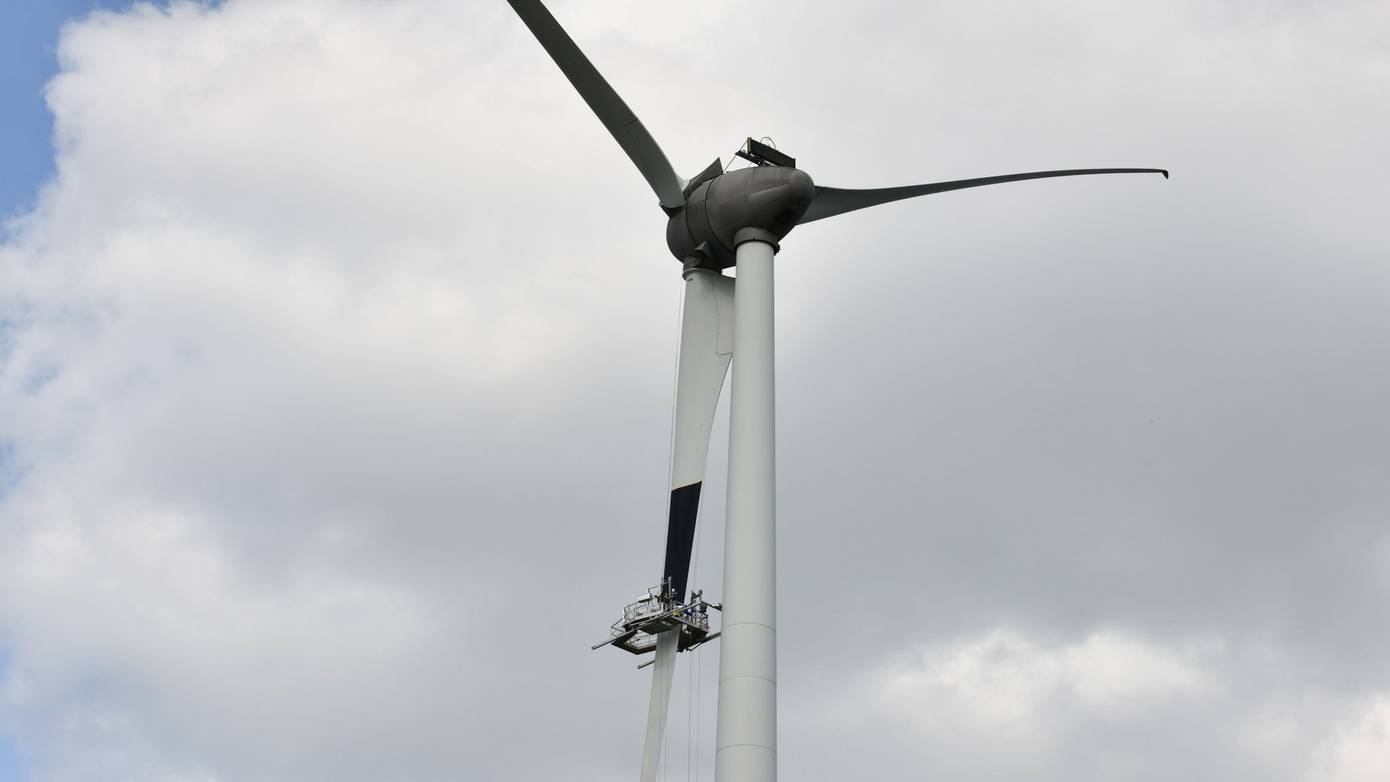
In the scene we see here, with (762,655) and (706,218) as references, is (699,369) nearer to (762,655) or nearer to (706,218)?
(706,218)

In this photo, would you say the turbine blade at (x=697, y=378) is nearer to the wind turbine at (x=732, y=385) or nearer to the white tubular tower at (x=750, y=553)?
the wind turbine at (x=732, y=385)

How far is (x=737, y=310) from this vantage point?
177 ft

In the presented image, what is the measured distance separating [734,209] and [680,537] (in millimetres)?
12912

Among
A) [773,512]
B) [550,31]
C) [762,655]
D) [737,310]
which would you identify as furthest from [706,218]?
[762,655]

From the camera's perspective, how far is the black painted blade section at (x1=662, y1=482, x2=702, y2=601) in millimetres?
54719

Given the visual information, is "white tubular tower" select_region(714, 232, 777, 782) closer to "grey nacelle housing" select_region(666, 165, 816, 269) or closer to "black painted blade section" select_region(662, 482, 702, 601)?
"grey nacelle housing" select_region(666, 165, 816, 269)

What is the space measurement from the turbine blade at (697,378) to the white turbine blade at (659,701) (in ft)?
12.4

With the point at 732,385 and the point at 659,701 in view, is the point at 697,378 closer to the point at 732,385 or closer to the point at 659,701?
the point at 732,385

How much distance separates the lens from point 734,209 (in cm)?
5616

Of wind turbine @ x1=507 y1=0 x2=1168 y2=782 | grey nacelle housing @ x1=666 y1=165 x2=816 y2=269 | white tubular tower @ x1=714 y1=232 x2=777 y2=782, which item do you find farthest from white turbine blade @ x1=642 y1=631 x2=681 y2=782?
grey nacelle housing @ x1=666 y1=165 x2=816 y2=269

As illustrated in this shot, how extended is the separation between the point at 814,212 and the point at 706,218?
17.3 feet

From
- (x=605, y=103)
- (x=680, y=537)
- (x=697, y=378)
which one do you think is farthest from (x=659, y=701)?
(x=605, y=103)

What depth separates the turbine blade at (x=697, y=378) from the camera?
56.2 metres

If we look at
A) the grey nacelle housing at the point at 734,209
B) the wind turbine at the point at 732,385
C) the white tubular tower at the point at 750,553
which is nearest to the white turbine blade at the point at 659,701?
the wind turbine at the point at 732,385
